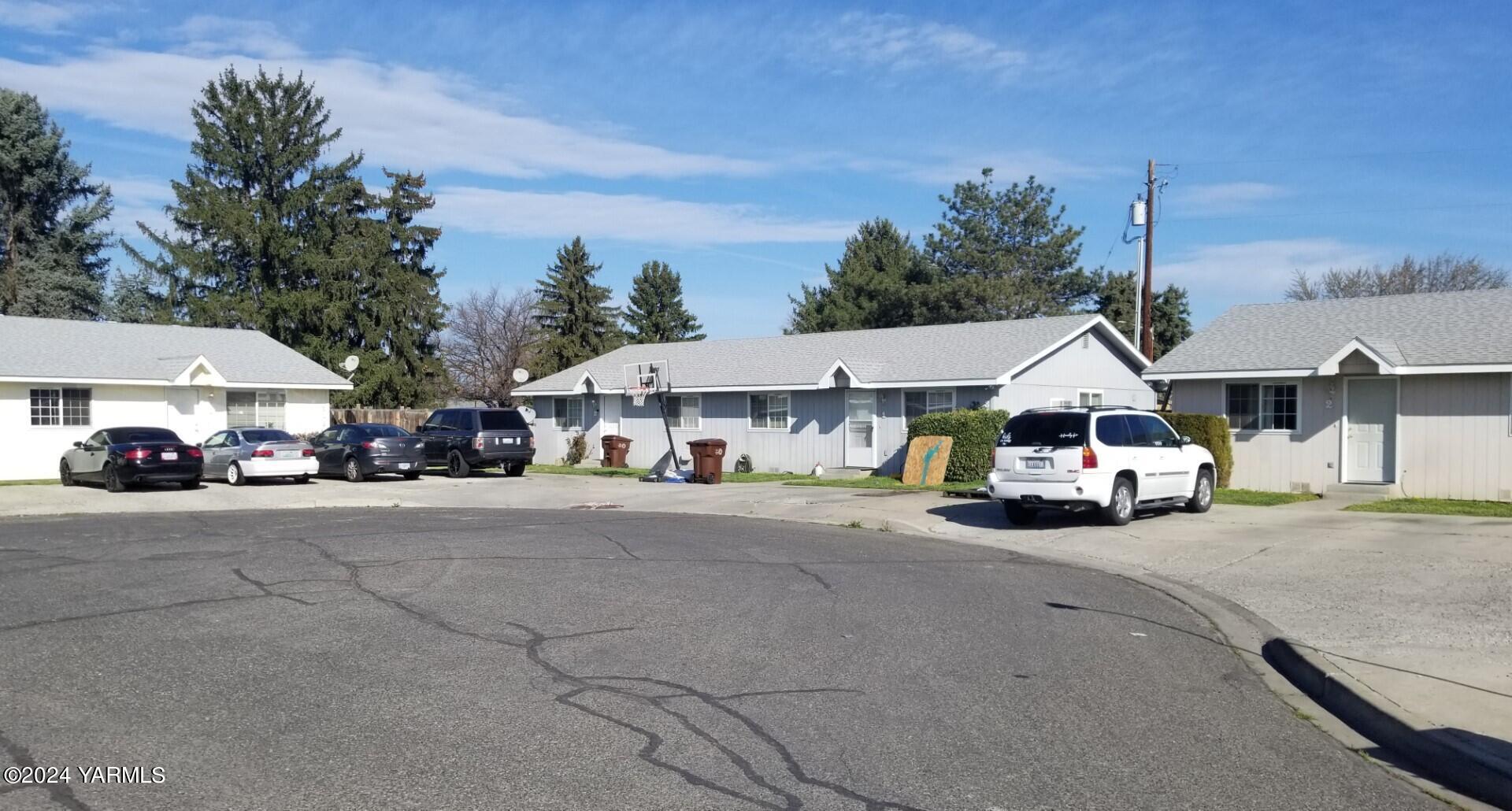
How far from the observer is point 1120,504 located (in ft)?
57.3

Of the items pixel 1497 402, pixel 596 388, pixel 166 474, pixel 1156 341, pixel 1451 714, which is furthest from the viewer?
pixel 1156 341

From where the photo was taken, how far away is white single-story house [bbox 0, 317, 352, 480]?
30.1m

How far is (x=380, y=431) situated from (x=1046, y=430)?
18.8m

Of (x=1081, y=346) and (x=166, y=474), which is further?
(x=1081, y=346)

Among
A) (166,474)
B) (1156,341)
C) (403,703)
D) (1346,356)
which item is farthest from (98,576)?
(1156,341)

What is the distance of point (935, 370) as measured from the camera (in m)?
29.9

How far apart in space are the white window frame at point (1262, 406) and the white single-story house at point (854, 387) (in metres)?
5.12

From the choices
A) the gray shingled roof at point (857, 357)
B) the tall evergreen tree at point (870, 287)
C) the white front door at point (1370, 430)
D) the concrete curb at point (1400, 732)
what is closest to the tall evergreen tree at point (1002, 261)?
the tall evergreen tree at point (870, 287)

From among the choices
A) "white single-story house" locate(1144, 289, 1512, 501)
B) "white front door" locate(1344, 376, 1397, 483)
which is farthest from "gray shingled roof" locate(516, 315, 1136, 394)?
"white front door" locate(1344, 376, 1397, 483)

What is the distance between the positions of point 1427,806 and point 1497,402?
18.6 metres

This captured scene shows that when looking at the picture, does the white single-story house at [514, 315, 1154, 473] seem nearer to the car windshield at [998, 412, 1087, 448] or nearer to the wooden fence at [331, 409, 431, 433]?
the wooden fence at [331, 409, 431, 433]

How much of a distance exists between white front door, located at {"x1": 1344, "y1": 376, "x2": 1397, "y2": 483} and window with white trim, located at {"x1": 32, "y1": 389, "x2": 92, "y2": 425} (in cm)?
3154

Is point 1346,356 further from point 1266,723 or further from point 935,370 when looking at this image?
point 1266,723

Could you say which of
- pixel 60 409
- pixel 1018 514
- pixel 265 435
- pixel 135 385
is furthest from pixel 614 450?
pixel 1018 514
